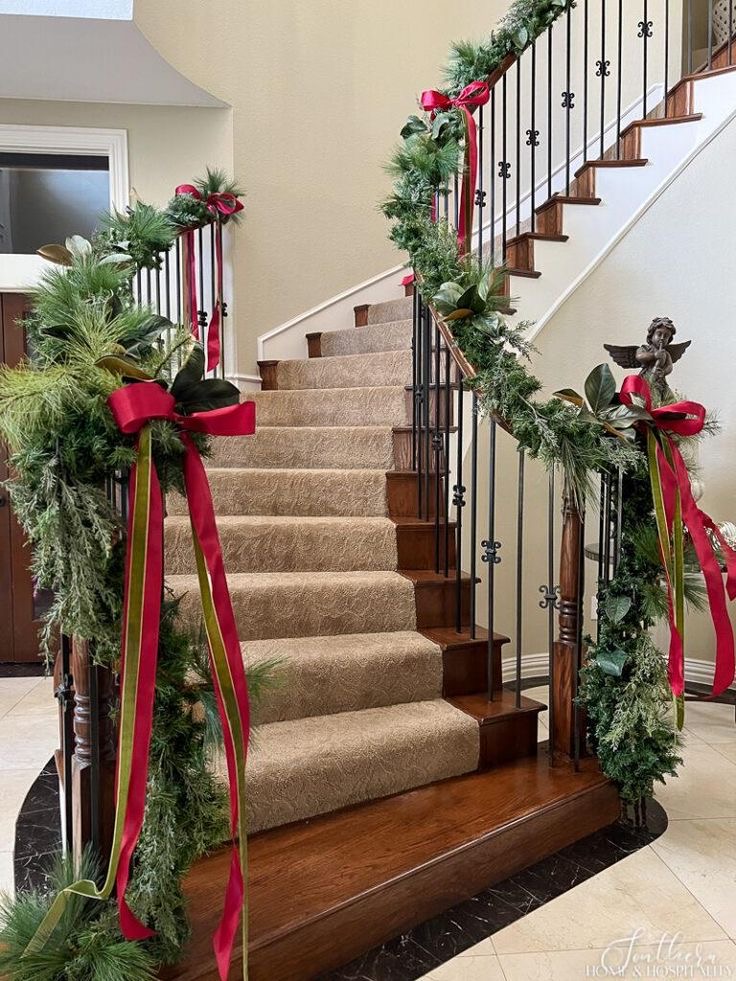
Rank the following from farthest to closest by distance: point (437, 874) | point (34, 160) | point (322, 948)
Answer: point (34, 160) < point (437, 874) < point (322, 948)

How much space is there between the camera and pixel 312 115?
4.20m

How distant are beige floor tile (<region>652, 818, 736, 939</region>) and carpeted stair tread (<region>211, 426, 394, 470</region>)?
1.60 metres

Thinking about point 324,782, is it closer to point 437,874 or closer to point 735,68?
point 437,874

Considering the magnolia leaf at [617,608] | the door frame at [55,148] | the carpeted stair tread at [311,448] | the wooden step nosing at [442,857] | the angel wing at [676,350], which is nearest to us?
the wooden step nosing at [442,857]

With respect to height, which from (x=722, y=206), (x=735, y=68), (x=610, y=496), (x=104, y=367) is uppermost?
(x=735, y=68)

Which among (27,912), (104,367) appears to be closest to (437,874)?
(27,912)

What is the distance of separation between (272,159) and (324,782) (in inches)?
137

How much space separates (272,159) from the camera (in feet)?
13.5

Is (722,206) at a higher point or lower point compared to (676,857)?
higher

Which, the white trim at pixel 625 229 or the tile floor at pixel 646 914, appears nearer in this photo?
the tile floor at pixel 646 914

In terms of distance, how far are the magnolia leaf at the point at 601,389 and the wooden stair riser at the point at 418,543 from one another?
807 mm

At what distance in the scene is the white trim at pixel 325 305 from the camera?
13.6ft

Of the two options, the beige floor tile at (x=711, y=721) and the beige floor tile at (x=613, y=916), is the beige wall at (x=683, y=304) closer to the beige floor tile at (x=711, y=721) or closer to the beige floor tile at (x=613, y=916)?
the beige floor tile at (x=711, y=721)

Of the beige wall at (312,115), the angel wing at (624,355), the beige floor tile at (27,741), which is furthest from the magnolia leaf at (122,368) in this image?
the beige wall at (312,115)
